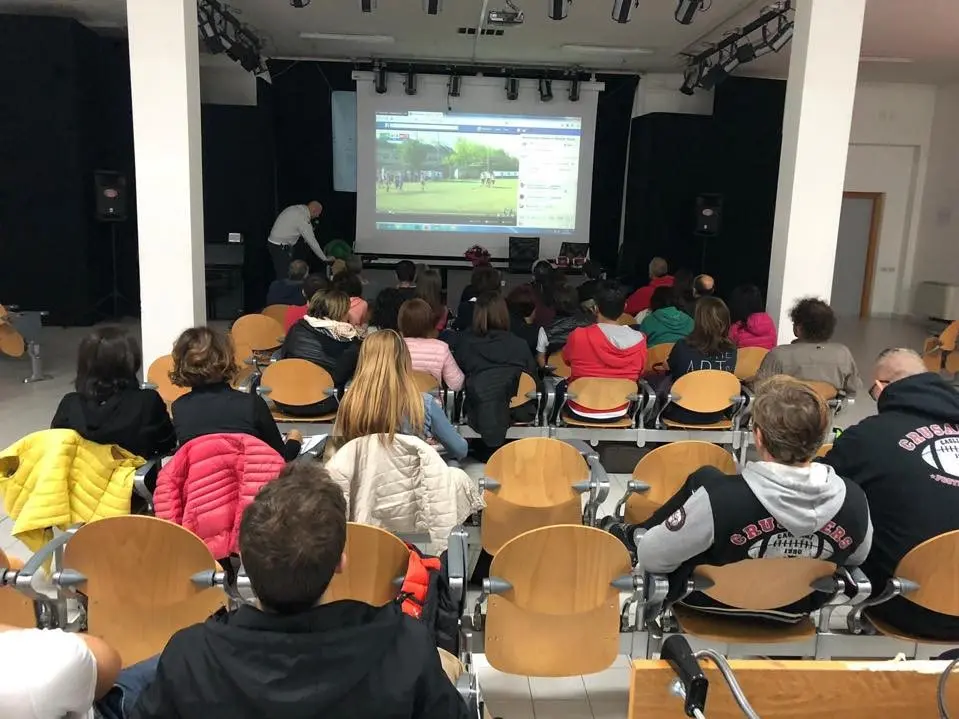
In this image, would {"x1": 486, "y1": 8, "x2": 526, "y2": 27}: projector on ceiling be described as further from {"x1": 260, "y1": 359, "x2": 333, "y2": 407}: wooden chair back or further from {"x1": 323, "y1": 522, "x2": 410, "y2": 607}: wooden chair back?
{"x1": 323, "y1": 522, "x2": 410, "y2": 607}: wooden chair back

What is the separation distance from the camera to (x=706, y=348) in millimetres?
4434

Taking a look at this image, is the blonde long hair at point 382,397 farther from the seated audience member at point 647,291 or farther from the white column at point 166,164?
the seated audience member at point 647,291

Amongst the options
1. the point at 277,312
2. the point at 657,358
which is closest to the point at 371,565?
the point at 657,358

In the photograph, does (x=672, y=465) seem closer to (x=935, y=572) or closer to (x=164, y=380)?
(x=935, y=572)

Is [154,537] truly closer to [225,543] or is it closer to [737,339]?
[225,543]

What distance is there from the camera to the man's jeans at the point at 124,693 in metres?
1.43

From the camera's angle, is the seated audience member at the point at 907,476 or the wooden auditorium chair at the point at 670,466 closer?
the seated audience member at the point at 907,476

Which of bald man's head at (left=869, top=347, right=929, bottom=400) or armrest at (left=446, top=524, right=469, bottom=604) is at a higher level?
bald man's head at (left=869, top=347, right=929, bottom=400)

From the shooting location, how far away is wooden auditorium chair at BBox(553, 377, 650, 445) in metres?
4.21

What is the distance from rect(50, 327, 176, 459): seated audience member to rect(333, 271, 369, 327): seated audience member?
2.35 meters

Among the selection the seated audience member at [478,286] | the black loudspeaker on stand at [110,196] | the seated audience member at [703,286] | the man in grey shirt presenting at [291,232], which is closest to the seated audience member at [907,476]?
the seated audience member at [478,286]

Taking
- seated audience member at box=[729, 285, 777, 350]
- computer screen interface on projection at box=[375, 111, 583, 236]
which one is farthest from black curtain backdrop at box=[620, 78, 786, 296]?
seated audience member at box=[729, 285, 777, 350]

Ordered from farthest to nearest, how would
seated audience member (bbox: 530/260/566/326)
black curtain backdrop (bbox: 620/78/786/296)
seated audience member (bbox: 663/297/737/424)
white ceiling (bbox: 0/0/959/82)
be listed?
black curtain backdrop (bbox: 620/78/786/296) → white ceiling (bbox: 0/0/959/82) → seated audience member (bbox: 530/260/566/326) → seated audience member (bbox: 663/297/737/424)

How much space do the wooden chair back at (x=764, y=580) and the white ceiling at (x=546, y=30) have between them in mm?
6461
